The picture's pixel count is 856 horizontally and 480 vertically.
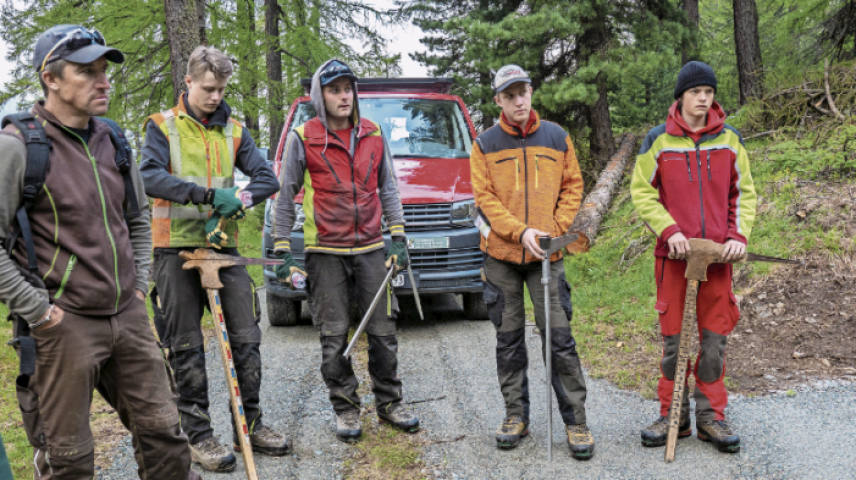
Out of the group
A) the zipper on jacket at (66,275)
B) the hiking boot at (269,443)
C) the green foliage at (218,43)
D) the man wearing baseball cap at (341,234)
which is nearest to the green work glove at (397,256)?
the man wearing baseball cap at (341,234)

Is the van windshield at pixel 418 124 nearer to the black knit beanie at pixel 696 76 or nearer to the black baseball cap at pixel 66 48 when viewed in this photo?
the black knit beanie at pixel 696 76

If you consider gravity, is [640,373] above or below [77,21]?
below

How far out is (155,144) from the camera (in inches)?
147

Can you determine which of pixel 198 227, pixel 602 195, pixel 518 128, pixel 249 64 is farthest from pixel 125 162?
pixel 249 64

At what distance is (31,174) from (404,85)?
598cm

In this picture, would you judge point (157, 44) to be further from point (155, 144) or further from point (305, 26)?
point (155, 144)

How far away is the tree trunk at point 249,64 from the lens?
1345 centimetres

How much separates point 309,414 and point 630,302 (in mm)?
3830

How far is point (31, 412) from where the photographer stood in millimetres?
2633

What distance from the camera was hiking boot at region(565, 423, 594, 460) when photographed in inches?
150

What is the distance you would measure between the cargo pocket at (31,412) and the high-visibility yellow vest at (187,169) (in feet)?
4.33

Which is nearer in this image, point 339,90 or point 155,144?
point 155,144

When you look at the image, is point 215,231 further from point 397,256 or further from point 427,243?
point 427,243

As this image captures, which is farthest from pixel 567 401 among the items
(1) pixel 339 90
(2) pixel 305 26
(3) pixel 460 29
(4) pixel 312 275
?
(2) pixel 305 26
